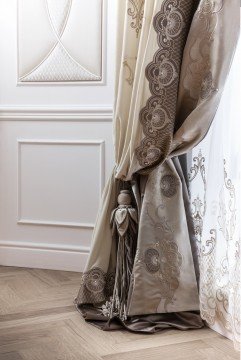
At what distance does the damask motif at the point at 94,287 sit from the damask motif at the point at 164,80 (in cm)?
48

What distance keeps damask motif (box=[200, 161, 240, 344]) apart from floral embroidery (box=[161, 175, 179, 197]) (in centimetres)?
28

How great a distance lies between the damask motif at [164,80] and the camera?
179 centimetres

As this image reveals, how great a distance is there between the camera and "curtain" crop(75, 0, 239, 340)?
178 cm

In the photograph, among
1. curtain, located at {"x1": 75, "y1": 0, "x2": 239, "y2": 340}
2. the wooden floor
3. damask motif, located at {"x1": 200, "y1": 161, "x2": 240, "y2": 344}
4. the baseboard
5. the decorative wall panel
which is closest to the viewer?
damask motif, located at {"x1": 200, "y1": 161, "x2": 240, "y2": 344}

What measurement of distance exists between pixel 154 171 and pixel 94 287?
521 mm

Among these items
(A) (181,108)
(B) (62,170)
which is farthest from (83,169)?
(A) (181,108)

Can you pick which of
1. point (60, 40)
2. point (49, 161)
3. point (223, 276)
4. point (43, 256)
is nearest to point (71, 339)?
point (223, 276)

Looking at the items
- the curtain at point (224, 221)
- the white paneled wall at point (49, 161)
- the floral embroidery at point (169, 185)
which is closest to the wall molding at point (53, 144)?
the white paneled wall at point (49, 161)

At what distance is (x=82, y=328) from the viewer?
1856mm

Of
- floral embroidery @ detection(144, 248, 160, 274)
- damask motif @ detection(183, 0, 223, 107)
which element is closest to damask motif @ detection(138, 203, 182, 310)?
floral embroidery @ detection(144, 248, 160, 274)

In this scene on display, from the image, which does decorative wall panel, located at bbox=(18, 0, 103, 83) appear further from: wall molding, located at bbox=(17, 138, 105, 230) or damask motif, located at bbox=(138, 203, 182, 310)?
damask motif, located at bbox=(138, 203, 182, 310)

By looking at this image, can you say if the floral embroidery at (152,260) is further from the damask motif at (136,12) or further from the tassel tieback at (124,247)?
the damask motif at (136,12)

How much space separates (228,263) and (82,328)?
61cm

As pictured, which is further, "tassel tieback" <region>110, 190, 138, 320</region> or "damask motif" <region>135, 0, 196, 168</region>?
"tassel tieback" <region>110, 190, 138, 320</region>
